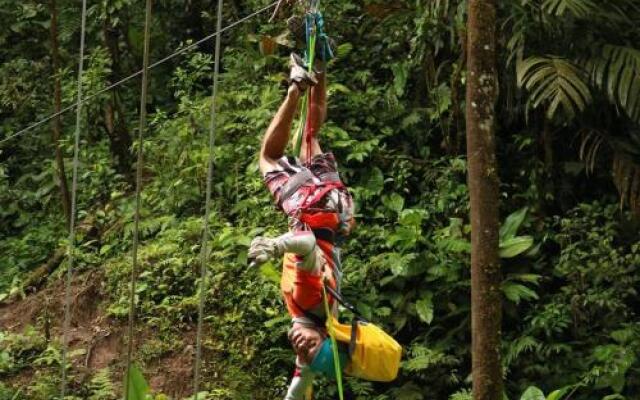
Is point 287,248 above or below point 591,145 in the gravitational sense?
Answer: below

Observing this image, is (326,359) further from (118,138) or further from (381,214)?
(118,138)

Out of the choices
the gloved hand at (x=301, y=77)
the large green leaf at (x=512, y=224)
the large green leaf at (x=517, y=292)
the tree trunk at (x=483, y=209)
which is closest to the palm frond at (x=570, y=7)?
the large green leaf at (x=512, y=224)

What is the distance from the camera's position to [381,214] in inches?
275

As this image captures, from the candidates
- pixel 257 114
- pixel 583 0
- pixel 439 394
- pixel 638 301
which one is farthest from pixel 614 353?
pixel 257 114

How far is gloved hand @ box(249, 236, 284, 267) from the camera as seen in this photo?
→ 302 cm

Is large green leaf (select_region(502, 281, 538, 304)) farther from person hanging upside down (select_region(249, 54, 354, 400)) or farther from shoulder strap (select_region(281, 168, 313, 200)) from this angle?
shoulder strap (select_region(281, 168, 313, 200))

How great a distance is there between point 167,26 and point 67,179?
6.15 feet

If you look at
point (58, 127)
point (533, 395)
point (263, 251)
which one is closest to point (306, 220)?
point (263, 251)

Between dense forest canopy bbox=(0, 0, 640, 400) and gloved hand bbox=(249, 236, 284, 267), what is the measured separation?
6.41ft

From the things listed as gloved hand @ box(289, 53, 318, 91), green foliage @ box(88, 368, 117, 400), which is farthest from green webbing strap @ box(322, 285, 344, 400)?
green foliage @ box(88, 368, 117, 400)

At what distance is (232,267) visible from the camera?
6.88 meters

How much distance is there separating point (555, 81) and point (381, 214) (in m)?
1.50

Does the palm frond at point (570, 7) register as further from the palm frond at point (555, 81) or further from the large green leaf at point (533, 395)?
the large green leaf at point (533, 395)

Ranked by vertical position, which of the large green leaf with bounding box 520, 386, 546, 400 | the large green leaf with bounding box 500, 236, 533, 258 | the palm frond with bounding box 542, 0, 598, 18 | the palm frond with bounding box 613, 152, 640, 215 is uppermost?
the palm frond with bounding box 542, 0, 598, 18
